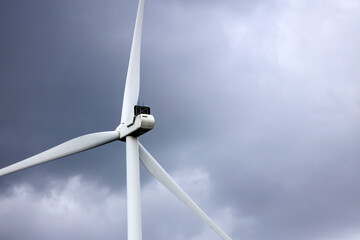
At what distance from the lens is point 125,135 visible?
3838cm

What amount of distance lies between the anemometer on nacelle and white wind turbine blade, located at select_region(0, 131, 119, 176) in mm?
2021

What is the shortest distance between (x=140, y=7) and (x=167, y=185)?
48.6 ft

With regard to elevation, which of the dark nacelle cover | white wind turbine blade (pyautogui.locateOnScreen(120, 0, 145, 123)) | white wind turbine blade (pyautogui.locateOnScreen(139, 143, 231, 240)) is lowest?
white wind turbine blade (pyautogui.locateOnScreen(139, 143, 231, 240))

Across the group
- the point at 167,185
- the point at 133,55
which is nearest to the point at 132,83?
the point at 133,55

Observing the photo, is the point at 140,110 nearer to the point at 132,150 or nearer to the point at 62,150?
the point at 132,150

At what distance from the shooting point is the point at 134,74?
4138 centimetres

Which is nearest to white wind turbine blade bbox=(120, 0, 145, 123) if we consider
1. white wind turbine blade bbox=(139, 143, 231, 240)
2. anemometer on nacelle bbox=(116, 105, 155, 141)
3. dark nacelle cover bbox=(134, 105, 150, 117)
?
anemometer on nacelle bbox=(116, 105, 155, 141)

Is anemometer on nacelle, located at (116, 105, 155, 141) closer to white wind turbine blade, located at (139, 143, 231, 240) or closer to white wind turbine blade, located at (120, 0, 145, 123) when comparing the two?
white wind turbine blade, located at (120, 0, 145, 123)

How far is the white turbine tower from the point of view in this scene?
1441 inches

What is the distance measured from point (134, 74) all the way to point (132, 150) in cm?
693

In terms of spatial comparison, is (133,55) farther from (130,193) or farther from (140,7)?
(130,193)

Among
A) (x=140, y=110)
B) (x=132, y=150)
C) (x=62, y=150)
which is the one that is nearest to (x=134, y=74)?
(x=140, y=110)

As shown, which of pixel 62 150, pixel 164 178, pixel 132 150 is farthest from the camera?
pixel 164 178

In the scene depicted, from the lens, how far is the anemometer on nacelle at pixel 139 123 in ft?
120
